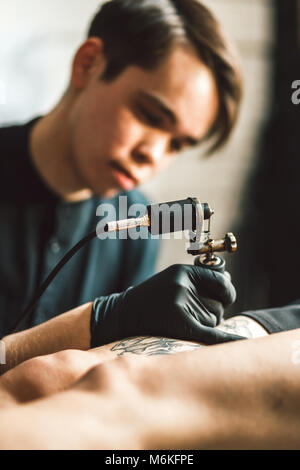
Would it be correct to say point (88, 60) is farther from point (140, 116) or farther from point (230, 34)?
point (230, 34)

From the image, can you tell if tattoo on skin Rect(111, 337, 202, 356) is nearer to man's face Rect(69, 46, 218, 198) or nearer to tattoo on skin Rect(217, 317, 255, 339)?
tattoo on skin Rect(217, 317, 255, 339)

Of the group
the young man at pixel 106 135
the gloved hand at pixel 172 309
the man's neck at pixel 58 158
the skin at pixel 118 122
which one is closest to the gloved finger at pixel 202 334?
the gloved hand at pixel 172 309

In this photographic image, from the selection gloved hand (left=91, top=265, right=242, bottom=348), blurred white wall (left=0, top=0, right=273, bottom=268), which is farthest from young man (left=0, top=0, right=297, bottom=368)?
blurred white wall (left=0, top=0, right=273, bottom=268)

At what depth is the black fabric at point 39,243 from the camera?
0.83m

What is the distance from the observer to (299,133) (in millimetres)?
1511

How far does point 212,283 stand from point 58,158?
620mm

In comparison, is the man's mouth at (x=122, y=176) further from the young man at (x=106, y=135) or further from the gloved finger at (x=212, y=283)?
the gloved finger at (x=212, y=283)

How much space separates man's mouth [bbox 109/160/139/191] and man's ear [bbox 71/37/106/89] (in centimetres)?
20

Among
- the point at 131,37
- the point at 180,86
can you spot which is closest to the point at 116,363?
the point at 180,86

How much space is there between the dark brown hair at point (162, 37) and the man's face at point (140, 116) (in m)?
0.02

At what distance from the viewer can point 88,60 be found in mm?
925

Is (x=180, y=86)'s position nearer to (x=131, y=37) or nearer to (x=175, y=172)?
(x=131, y=37)

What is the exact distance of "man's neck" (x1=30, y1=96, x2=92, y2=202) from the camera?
0.96m
